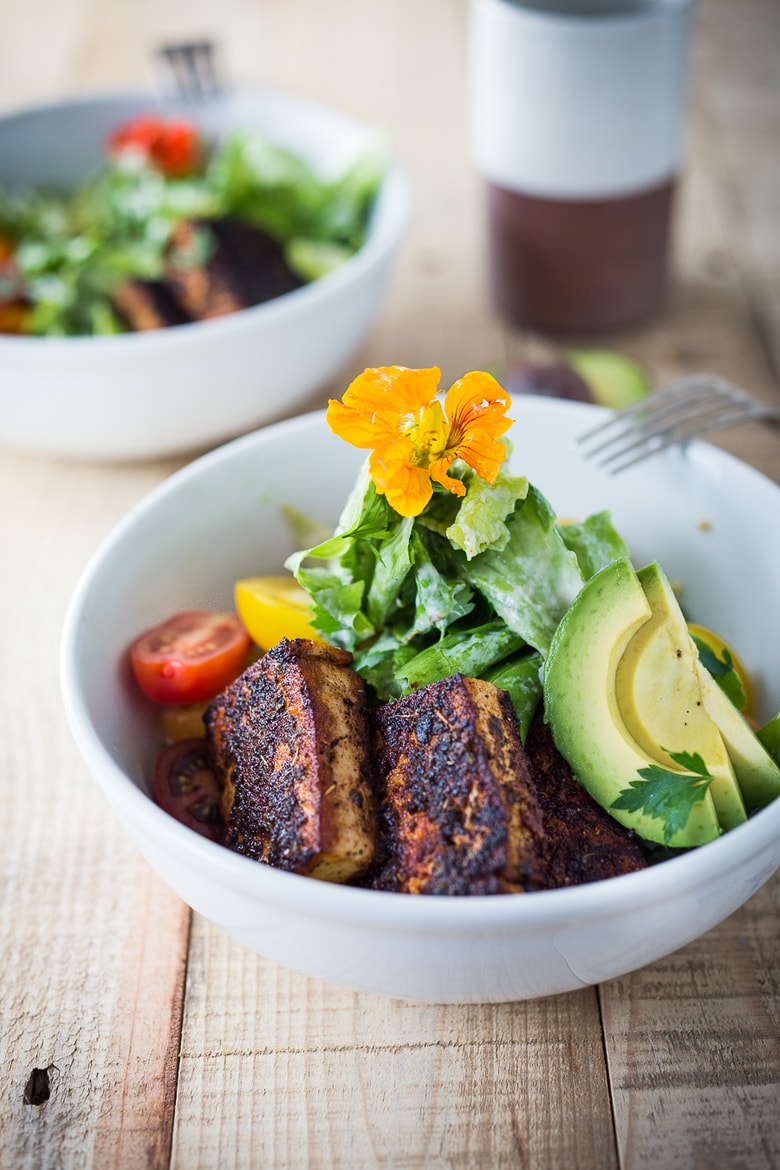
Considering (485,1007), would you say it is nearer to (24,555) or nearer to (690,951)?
(690,951)

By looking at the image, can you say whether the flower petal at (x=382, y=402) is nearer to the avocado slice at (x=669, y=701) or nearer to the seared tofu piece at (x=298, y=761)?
the seared tofu piece at (x=298, y=761)

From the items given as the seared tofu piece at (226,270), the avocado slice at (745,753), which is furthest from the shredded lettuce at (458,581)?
the seared tofu piece at (226,270)

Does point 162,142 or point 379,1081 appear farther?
point 162,142

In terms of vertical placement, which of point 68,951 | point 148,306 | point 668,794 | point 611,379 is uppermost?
point 668,794

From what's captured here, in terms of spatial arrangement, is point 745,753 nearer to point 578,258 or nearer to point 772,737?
point 772,737

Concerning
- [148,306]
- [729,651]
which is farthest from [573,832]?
[148,306]

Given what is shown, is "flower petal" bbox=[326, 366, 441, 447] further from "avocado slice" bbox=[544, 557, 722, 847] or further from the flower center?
"avocado slice" bbox=[544, 557, 722, 847]

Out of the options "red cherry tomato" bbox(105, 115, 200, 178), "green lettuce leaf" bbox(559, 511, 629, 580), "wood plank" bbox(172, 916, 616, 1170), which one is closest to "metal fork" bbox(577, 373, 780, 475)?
"green lettuce leaf" bbox(559, 511, 629, 580)
